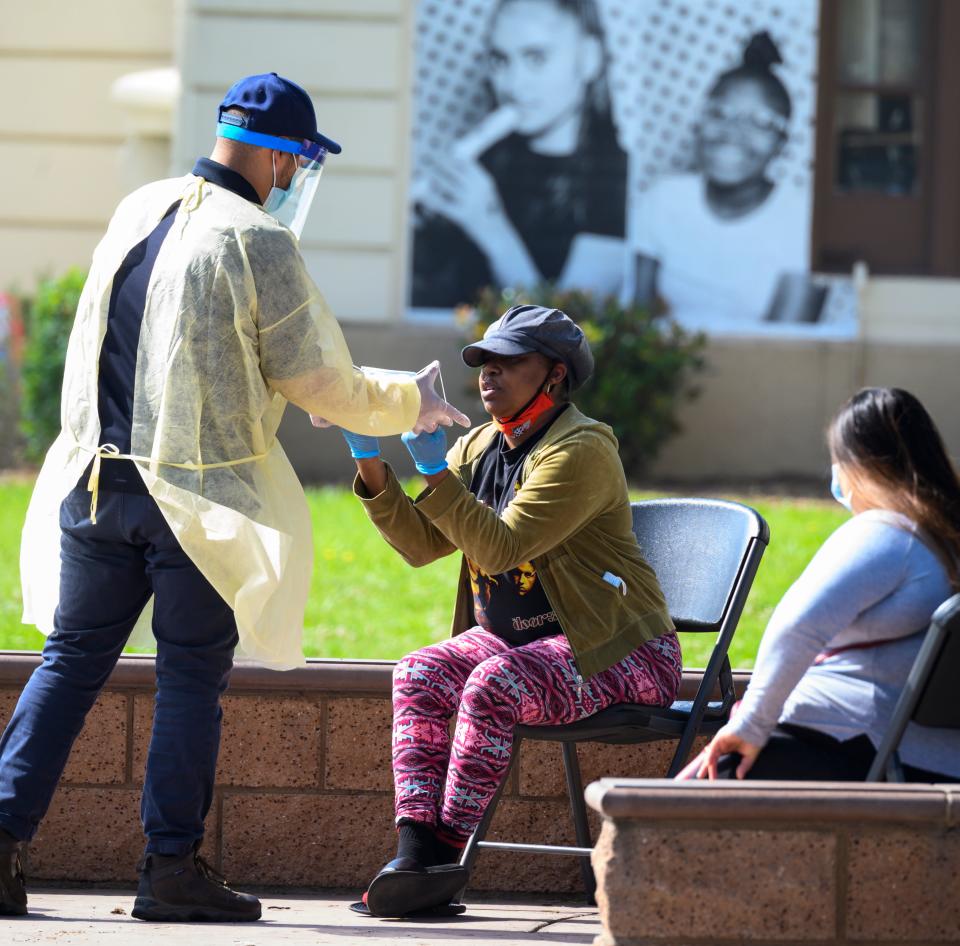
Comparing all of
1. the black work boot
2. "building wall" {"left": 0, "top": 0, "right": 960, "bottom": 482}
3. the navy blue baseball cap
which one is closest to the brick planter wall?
the black work boot

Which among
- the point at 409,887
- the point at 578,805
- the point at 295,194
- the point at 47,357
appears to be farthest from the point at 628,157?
the point at 409,887

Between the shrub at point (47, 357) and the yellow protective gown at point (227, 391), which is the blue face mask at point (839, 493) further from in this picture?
the shrub at point (47, 357)

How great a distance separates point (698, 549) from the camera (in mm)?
4199

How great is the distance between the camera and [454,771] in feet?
12.1

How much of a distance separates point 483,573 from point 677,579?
553 mm

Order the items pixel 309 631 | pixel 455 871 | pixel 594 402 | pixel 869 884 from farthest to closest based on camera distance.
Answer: pixel 594 402, pixel 309 631, pixel 455 871, pixel 869 884

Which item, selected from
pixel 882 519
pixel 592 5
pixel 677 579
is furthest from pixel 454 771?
pixel 592 5

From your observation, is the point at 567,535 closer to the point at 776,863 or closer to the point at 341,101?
the point at 776,863

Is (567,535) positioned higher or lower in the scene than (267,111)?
lower

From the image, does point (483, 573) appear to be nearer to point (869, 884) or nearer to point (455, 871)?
point (455, 871)

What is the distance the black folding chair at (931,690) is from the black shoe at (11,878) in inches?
72.2

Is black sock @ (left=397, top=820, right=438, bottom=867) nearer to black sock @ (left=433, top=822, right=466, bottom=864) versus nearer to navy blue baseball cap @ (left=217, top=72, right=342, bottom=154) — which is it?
black sock @ (left=433, top=822, right=466, bottom=864)

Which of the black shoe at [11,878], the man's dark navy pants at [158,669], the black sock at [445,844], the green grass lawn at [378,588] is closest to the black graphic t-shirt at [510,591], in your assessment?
the black sock at [445,844]

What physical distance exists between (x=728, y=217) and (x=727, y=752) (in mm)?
8762
